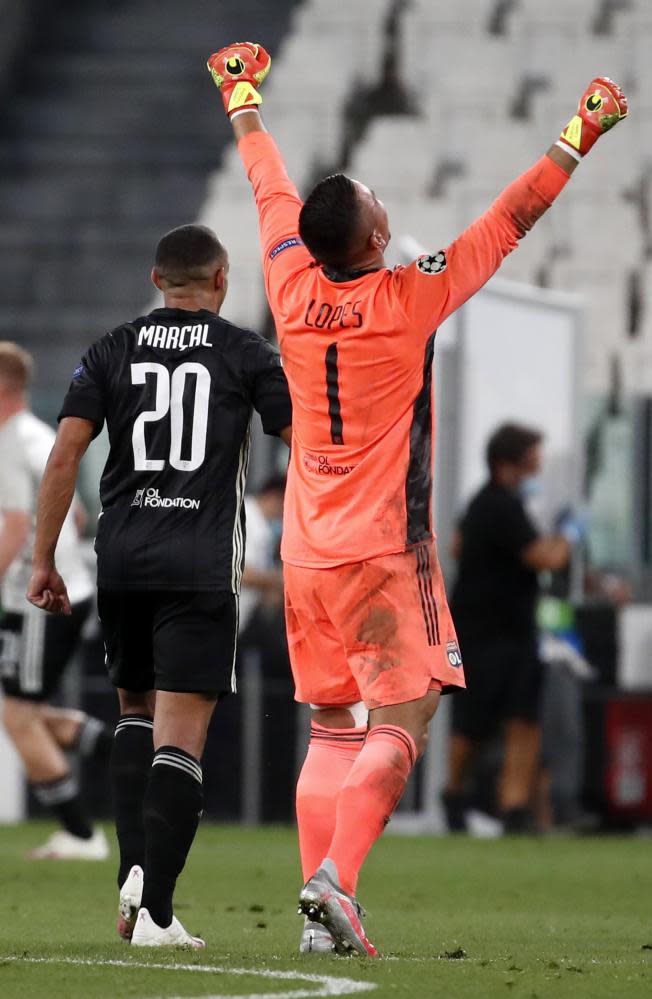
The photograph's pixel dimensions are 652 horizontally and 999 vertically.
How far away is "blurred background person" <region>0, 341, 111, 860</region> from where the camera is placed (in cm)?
818

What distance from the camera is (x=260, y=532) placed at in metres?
11.2

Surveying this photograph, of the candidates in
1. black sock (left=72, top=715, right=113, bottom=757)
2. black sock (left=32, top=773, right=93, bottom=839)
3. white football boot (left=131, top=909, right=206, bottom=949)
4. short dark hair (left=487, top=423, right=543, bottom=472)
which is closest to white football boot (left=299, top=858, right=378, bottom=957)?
white football boot (left=131, top=909, right=206, bottom=949)

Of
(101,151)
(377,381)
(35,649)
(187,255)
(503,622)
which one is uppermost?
(101,151)

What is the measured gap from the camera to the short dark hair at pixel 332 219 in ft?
15.1

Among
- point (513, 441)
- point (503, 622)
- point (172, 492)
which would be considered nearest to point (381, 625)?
point (172, 492)

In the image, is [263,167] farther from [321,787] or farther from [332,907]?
[332,907]

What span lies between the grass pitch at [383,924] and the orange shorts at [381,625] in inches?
23.8

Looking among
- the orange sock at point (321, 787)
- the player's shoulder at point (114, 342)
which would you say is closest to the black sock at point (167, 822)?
the orange sock at point (321, 787)

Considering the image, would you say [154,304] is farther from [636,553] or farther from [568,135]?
[568,135]

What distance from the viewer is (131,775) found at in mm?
5070

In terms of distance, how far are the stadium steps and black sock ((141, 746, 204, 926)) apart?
12032 millimetres

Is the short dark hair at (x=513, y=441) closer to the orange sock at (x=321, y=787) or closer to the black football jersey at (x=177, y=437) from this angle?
the black football jersey at (x=177, y=437)

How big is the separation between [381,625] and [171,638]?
0.50 m

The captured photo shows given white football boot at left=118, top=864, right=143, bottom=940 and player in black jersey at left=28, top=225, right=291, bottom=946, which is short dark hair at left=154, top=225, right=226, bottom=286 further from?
white football boot at left=118, top=864, right=143, bottom=940
